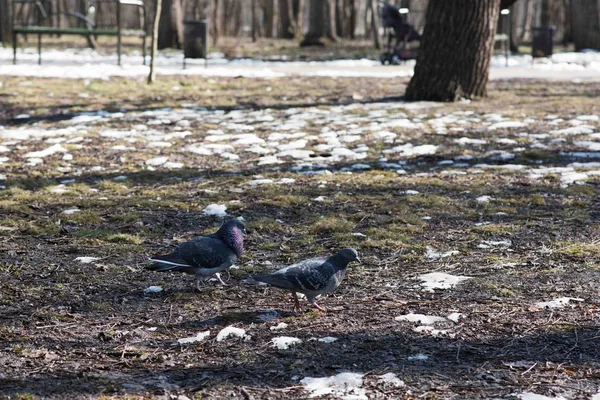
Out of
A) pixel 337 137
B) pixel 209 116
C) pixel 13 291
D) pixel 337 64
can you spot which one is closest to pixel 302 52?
pixel 337 64

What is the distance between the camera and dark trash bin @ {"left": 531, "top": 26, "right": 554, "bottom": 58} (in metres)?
22.5

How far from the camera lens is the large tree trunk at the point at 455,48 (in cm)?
1165

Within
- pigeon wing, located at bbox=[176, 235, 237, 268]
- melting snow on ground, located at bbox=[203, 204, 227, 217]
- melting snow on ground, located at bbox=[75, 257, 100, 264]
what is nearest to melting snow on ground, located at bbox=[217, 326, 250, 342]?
pigeon wing, located at bbox=[176, 235, 237, 268]

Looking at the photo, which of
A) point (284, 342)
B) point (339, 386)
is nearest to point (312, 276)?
point (284, 342)

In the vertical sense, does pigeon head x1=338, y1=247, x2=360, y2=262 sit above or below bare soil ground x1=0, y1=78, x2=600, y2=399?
above

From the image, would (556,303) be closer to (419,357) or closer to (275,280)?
(419,357)

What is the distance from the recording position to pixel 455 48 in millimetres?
11750

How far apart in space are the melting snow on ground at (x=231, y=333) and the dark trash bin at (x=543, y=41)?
65.4ft

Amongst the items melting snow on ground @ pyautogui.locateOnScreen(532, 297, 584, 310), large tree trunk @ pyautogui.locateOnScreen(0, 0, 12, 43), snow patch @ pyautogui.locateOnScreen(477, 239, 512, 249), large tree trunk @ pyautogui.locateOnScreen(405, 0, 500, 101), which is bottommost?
melting snow on ground @ pyautogui.locateOnScreen(532, 297, 584, 310)

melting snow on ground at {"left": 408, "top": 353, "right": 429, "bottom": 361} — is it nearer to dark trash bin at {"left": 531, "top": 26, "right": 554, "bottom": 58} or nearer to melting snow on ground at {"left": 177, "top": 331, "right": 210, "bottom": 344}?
melting snow on ground at {"left": 177, "top": 331, "right": 210, "bottom": 344}

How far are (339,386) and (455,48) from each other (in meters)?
8.99

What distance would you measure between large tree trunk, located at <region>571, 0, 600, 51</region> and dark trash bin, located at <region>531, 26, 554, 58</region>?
10.6ft

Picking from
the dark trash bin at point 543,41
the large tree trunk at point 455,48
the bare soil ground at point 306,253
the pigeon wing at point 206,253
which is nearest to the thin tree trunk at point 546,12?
the dark trash bin at point 543,41

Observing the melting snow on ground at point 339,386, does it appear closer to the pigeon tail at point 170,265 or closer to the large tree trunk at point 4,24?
the pigeon tail at point 170,265
